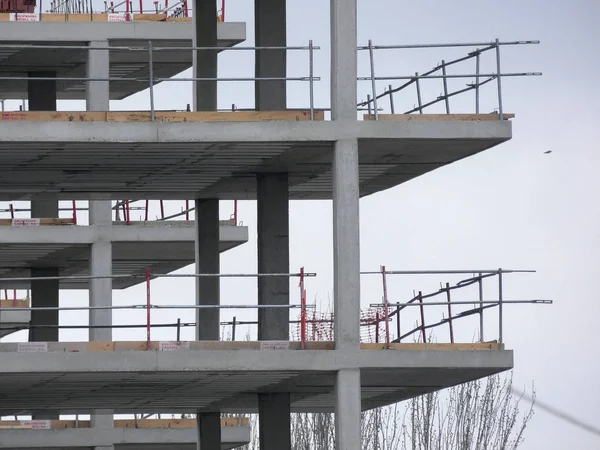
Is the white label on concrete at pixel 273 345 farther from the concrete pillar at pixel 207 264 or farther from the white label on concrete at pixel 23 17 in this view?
the white label on concrete at pixel 23 17

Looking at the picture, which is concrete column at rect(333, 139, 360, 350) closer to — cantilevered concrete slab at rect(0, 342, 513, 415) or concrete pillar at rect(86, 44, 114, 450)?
cantilevered concrete slab at rect(0, 342, 513, 415)

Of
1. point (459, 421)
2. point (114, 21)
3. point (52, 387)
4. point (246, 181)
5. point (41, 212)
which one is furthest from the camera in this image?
point (459, 421)

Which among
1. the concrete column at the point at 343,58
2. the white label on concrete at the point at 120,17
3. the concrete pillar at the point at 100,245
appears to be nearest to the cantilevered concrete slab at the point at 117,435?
the concrete pillar at the point at 100,245

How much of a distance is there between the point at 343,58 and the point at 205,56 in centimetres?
346

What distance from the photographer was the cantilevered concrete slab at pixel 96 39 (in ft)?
106

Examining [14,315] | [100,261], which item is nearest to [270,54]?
[100,261]

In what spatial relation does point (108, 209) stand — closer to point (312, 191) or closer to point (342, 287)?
point (312, 191)

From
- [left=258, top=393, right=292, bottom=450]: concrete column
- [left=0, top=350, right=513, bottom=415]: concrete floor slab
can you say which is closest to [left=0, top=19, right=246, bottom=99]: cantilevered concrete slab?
[left=258, top=393, right=292, bottom=450]: concrete column

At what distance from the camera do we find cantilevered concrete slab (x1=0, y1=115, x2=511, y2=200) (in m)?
22.9

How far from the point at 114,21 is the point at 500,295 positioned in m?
12.0

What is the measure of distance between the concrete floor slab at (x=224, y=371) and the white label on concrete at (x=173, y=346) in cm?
16


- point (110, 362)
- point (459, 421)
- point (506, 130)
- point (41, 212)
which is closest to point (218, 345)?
point (110, 362)

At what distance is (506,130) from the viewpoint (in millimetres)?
23297

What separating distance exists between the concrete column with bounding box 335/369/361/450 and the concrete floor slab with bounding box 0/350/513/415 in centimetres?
14
